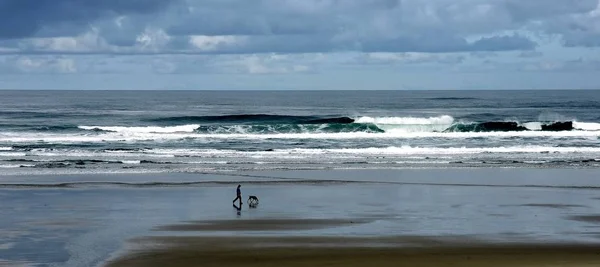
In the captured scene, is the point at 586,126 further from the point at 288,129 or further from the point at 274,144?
the point at 274,144

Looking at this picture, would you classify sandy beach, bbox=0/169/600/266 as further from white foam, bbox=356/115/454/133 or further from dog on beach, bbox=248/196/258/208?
white foam, bbox=356/115/454/133

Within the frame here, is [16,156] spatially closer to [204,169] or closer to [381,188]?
[204,169]

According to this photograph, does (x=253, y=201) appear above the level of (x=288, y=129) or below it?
below

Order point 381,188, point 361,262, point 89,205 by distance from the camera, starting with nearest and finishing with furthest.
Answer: point 361,262 → point 89,205 → point 381,188

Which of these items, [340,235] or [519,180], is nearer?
[340,235]

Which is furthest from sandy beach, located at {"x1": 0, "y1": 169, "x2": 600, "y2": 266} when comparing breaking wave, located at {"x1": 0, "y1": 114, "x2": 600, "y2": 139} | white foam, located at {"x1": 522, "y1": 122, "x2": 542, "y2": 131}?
white foam, located at {"x1": 522, "y1": 122, "x2": 542, "y2": 131}

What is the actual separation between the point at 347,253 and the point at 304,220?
4.74m

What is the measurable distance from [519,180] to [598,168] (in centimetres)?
→ 699

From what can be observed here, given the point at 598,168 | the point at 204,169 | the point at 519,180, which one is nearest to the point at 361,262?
the point at 519,180

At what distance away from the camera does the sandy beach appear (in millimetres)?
18594

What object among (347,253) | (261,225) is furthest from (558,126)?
(347,253)

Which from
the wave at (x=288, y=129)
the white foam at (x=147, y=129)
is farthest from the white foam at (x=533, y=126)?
the white foam at (x=147, y=129)

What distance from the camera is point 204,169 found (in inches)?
1478

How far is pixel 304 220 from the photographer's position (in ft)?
77.1
